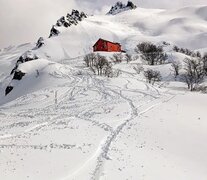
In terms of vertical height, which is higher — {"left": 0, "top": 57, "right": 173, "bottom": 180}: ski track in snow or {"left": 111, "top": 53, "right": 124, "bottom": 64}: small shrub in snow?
{"left": 0, "top": 57, "right": 173, "bottom": 180}: ski track in snow

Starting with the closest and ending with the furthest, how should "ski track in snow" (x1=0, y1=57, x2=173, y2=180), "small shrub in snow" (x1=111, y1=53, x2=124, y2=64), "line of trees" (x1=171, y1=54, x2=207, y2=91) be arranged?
"ski track in snow" (x1=0, y1=57, x2=173, y2=180), "line of trees" (x1=171, y1=54, x2=207, y2=91), "small shrub in snow" (x1=111, y1=53, x2=124, y2=64)

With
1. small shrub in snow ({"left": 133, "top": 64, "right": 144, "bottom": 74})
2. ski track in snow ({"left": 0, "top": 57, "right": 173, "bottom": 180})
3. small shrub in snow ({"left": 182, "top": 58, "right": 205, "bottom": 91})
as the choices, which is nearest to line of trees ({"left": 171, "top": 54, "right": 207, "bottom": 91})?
small shrub in snow ({"left": 182, "top": 58, "right": 205, "bottom": 91})

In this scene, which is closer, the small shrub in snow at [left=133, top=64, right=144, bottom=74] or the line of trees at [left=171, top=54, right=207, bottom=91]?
the line of trees at [left=171, top=54, right=207, bottom=91]

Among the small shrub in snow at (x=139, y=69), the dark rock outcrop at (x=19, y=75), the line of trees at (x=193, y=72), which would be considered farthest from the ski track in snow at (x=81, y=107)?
the line of trees at (x=193, y=72)

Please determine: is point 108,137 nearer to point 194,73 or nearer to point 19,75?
point 194,73

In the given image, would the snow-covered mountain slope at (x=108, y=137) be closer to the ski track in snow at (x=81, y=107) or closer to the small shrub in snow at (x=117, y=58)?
the ski track in snow at (x=81, y=107)

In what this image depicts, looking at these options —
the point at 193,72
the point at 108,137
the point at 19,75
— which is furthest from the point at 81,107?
the point at 19,75

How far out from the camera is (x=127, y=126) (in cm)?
3244

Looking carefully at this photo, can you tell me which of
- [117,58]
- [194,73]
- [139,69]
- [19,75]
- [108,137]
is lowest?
[19,75]

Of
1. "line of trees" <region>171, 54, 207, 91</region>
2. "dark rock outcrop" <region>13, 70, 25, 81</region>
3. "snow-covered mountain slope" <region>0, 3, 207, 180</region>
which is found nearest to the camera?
"snow-covered mountain slope" <region>0, 3, 207, 180</region>

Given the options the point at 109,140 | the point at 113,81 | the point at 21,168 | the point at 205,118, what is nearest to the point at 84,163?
the point at 21,168

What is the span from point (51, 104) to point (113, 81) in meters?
17.7

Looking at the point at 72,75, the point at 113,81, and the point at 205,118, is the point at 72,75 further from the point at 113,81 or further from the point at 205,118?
the point at 205,118

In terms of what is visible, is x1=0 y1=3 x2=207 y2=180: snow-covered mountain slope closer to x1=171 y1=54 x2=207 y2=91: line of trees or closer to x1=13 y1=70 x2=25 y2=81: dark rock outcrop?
x1=171 y1=54 x2=207 y2=91: line of trees
